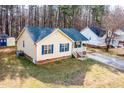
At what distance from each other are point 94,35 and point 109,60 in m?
0.91

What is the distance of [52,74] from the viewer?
5.70 meters

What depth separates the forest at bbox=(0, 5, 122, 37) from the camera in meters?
5.30

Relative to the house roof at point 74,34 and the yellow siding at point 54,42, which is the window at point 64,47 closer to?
the yellow siding at point 54,42

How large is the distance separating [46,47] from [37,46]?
406mm

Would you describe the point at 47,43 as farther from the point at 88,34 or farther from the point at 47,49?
the point at 88,34

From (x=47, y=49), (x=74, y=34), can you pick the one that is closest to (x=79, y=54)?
(x=74, y=34)

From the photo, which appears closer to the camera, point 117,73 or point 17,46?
point 117,73

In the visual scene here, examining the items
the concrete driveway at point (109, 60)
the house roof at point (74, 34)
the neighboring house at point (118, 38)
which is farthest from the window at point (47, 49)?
the neighboring house at point (118, 38)

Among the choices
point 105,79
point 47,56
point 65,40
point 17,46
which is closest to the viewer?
point 105,79

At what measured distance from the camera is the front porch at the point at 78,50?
670cm
